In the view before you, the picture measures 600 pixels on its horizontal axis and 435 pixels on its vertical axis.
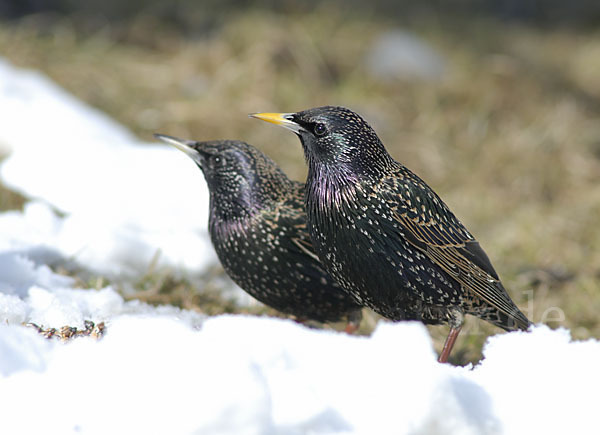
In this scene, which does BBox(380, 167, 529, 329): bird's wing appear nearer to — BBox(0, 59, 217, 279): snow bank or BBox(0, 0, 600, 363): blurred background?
BBox(0, 59, 217, 279): snow bank

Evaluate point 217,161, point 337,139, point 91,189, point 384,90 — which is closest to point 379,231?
point 337,139

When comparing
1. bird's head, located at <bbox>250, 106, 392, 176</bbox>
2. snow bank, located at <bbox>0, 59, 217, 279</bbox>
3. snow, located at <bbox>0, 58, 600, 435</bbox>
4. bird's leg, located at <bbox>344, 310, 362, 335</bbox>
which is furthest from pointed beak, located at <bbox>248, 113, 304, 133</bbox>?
snow bank, located at <bbox>0, 59, 217, 279</bbox>

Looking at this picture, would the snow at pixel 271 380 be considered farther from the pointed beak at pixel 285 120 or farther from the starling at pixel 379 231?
the pointed beak at pixel 285 120

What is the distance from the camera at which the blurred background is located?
5.22m

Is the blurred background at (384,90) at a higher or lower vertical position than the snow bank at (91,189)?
higher

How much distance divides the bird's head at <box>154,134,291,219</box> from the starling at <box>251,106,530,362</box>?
1.38ft

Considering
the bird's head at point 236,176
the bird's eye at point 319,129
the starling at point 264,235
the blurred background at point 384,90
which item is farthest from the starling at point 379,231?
the blurred background at point 384,90

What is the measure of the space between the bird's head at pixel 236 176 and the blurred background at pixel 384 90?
1641 millimetres

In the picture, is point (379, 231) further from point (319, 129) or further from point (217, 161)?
point (217, 161)

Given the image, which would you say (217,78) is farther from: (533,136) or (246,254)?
(246,254)

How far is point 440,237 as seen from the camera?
2439 mm

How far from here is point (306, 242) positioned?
2.72 meters

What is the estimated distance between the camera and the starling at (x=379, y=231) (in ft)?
7.59

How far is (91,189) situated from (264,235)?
168cm
